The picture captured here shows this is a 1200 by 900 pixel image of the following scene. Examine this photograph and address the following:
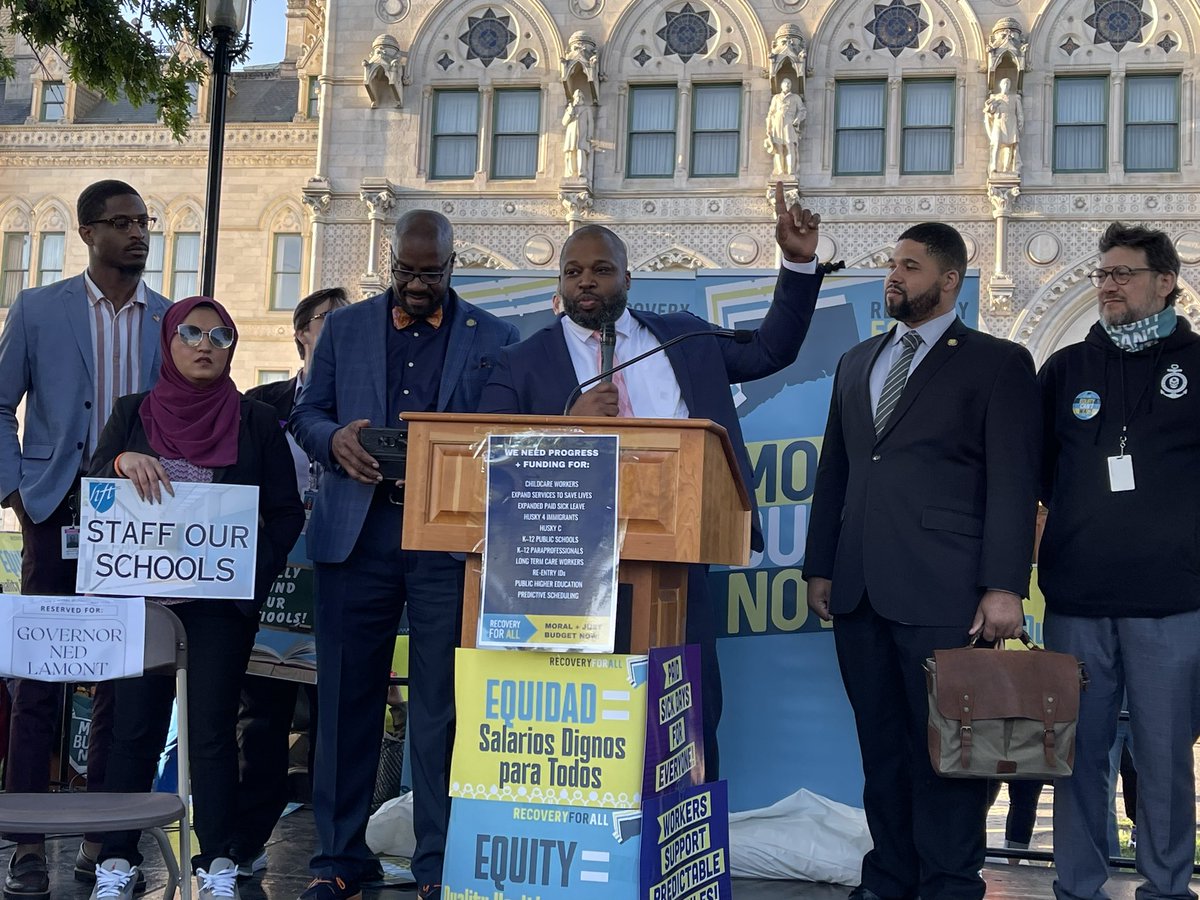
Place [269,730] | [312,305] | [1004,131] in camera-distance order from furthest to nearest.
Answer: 1. [1004,131]
2. [312,305]
3. [269,730]

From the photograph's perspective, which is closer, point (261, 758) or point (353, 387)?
point (353, 387)

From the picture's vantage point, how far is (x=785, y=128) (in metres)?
23.8

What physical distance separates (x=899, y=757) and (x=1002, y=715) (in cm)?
57

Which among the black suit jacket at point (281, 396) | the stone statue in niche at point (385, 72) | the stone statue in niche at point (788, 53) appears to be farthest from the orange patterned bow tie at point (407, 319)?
the stone statue in niche at point (385, 72)

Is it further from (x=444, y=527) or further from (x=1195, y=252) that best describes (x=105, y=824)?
(x=1195, y=252)

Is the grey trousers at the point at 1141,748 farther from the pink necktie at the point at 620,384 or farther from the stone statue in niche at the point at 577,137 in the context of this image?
the stone statue in niche at the point at 577,137

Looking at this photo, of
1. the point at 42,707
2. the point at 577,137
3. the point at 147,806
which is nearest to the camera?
the point at 147,806

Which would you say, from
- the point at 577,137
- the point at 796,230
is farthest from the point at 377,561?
the point at 577,137

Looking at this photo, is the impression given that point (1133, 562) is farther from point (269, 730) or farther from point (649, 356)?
point (269, 730)

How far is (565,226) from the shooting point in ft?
81.6

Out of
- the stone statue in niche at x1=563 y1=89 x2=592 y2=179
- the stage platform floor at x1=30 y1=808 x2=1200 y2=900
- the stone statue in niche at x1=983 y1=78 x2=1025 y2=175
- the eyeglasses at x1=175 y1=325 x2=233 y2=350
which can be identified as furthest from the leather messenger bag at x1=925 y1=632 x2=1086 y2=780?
the stone statue in niche at x1=563 y1=89 x2=592 y2=179

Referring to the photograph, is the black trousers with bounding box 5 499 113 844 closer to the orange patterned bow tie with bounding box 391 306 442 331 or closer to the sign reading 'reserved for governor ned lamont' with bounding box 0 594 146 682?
the sign reading 'reserved for governor ned lamont' with bounding box 0 594 146 682

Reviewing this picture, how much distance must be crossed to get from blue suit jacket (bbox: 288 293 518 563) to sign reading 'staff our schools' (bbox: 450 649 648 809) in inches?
40.5

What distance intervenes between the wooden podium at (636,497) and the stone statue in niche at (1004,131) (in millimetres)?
21230
